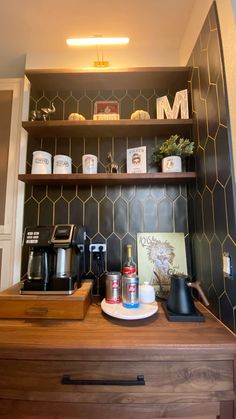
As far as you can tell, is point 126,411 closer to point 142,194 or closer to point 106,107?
point 142,194

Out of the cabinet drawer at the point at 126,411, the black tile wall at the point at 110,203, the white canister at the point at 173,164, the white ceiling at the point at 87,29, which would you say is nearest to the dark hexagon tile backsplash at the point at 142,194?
the black tile wall at the point at 110,203

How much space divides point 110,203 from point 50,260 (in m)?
0.51

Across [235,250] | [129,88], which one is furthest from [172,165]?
[129,88]

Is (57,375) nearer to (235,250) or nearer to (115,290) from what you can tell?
(115,290)

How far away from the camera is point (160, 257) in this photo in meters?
1.24

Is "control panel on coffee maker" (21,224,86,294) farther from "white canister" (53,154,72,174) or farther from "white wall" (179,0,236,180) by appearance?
"white wall" (179,0,236,180)

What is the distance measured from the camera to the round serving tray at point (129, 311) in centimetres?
85

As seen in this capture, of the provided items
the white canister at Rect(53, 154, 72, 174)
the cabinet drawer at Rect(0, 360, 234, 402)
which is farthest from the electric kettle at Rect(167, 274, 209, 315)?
the white canister at Rect(53, 154, 72, 174)

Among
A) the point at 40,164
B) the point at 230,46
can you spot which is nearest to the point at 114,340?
the point at 40,164

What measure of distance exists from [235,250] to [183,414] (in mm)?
570

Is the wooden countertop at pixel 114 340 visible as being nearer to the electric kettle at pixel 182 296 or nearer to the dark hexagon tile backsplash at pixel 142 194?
the electric kettle at pixel 182 296

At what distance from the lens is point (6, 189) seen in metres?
1.32

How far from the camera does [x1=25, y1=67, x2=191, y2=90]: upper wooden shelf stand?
1.23 meters

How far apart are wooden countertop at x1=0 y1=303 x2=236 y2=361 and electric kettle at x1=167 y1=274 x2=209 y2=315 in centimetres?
7
